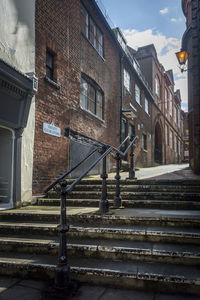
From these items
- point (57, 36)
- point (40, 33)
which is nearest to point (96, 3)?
point (57, 36)

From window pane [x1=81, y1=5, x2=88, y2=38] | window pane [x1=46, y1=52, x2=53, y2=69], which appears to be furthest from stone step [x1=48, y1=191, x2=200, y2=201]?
window pane [x1=81, y1=5, x2=88, y2=38]

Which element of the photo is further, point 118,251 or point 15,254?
point 15,254

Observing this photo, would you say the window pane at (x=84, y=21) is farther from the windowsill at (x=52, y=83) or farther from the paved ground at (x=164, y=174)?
the paved ground at (x=164, y=174)

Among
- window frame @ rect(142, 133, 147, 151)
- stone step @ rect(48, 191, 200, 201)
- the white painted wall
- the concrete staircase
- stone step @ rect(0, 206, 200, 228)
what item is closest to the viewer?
the concrete staircase

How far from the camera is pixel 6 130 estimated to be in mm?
5281

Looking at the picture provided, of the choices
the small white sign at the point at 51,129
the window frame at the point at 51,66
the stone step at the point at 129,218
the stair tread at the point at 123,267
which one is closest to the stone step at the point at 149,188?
the stone step at the point at 129,218

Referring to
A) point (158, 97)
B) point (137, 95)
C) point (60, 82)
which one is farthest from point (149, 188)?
point (158, 97)

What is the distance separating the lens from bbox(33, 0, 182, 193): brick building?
616 centimetres

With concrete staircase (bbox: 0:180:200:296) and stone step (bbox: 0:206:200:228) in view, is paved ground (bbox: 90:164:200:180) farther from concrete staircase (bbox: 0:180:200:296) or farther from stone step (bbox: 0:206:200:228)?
stone step (bbox: 0:206:200:228)

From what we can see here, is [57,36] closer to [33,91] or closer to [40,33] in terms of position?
[40,33]

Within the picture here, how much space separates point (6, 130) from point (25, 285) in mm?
3636

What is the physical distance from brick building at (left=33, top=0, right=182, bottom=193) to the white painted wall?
0.23 metres

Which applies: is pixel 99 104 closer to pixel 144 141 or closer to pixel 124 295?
pixel 124 295

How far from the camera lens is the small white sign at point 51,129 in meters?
6.12
